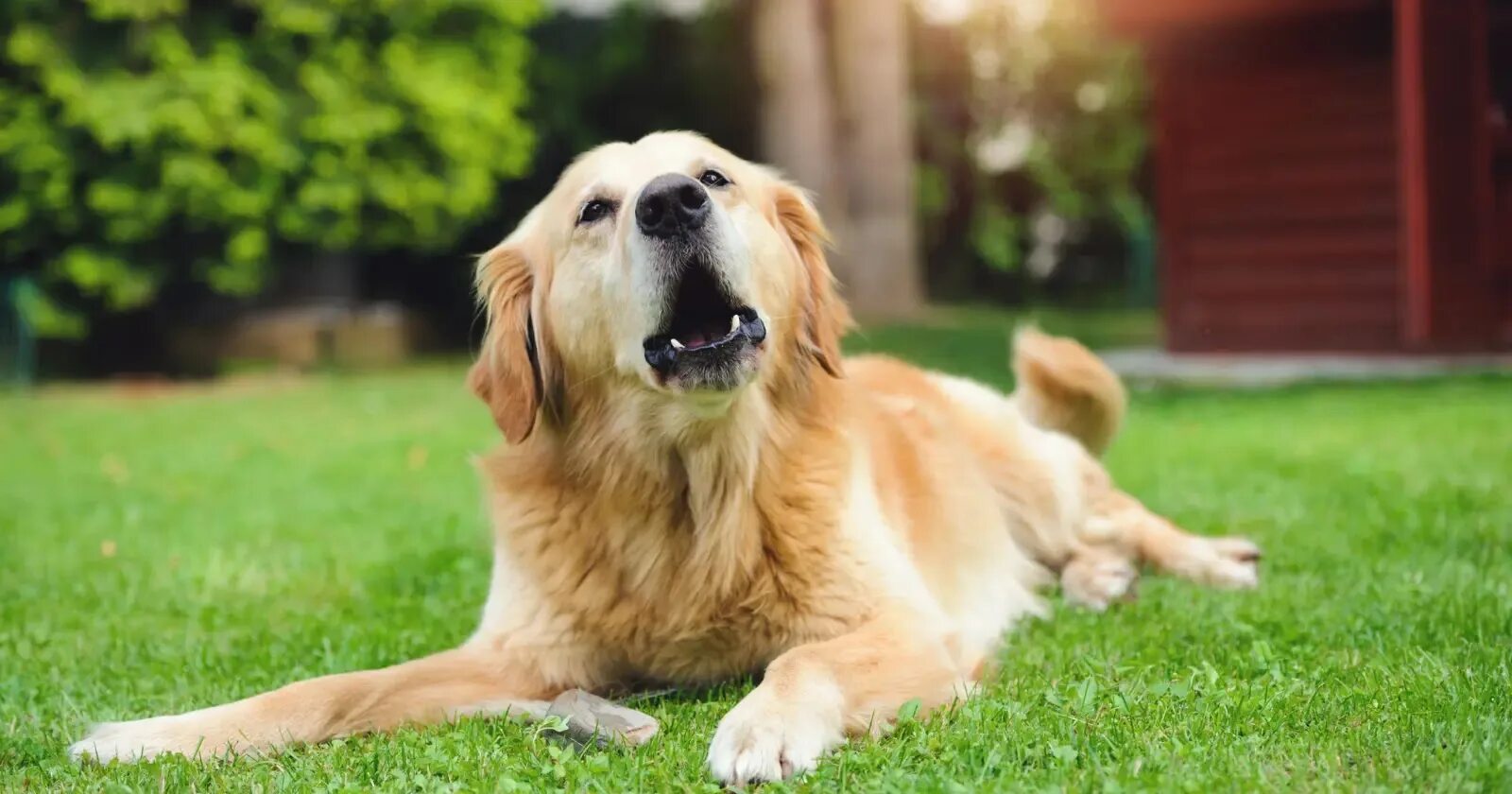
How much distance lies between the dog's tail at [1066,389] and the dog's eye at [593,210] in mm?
2211

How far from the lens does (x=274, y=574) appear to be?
4973 millimetres

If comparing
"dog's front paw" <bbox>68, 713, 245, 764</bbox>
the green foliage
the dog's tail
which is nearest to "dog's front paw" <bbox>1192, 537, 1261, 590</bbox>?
the dog's tail

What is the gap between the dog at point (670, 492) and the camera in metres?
2.93

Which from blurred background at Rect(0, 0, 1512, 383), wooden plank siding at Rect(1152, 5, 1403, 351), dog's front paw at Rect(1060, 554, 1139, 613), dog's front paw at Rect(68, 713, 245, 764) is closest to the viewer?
dog's front paw at Rect(68, 713, 245, 764)

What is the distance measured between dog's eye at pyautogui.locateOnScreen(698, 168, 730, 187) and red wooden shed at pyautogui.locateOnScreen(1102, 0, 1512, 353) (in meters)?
9.24

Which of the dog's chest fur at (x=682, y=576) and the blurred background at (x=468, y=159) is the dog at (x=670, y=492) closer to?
the dog's chest fur at (x=682, y=576)

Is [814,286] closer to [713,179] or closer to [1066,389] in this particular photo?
[713,179]

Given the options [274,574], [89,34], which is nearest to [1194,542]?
[274,574]

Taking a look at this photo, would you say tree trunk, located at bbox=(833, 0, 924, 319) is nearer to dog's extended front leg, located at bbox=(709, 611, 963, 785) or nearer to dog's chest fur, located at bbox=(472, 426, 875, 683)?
dog's chest fur, located at bbox=(472, 426, 875, 683)

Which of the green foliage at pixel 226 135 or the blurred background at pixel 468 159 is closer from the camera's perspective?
the blurred background at pixel 468 159

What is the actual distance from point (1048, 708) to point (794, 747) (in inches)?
22.9

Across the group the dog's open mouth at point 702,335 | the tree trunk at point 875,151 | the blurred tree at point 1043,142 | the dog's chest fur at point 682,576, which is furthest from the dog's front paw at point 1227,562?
the blurred tree at point 1043,142

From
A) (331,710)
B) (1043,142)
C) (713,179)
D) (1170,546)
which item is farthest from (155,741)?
(1043,142)

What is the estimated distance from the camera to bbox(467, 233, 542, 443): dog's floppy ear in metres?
3.28
